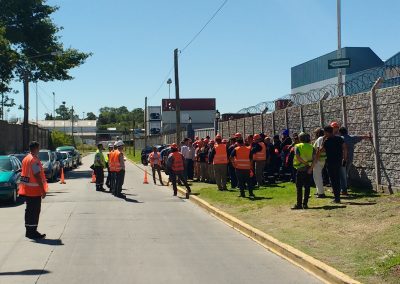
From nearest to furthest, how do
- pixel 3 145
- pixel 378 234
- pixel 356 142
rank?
1. pixel 378 234
2. pixel 356 142
3. pixel 3 145

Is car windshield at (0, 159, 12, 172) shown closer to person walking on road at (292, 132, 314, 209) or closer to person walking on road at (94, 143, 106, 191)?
person walking on road at (94, 143, 106, 191)

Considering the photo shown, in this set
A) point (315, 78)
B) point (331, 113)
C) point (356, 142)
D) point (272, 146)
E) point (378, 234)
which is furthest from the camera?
point (315, 78)

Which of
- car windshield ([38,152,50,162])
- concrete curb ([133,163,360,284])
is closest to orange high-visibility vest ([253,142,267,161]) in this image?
concrete curb ([133,163,360,284])

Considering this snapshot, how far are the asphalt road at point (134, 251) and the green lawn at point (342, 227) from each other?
66 centimetres

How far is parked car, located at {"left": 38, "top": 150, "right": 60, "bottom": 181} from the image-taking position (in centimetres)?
3055

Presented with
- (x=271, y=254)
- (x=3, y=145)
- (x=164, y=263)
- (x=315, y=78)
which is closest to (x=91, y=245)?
(x=164, y=263)

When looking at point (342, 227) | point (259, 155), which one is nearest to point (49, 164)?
point (259, 155)

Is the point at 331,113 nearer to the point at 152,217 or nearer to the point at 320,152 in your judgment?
the point at 320,152

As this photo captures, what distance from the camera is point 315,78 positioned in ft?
206

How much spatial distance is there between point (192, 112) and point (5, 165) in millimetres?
89395

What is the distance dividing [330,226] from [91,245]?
4.46 m

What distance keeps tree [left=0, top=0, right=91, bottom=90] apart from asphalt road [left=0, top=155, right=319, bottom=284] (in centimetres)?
3028

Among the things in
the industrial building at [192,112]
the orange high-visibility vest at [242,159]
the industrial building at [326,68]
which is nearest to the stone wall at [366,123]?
the orange high-visibility vest at [242,159]

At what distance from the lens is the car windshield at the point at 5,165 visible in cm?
1964
